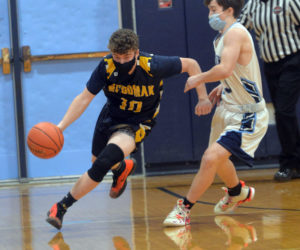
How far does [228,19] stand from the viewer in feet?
11.7

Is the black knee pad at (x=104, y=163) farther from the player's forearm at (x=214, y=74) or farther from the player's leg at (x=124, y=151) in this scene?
the player's forearm at (x=214, y=74)

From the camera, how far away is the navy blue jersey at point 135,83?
361cm

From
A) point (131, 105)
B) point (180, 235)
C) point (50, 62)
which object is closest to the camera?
point (180, 235)

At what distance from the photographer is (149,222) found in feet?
11.5

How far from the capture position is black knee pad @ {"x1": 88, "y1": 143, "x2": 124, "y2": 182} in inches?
132

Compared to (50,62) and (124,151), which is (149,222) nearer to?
(124,151)

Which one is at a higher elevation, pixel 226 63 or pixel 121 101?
pixel 226 63

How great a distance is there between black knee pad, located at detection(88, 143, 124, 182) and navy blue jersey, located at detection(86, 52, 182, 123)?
0.38 metres

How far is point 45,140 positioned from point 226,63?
110 centimetres

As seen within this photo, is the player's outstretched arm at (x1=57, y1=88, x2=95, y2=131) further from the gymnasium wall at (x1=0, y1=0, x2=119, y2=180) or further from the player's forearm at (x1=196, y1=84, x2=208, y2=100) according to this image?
the gymnasium wall at (x1=0, y1=0, x2=119, y2=180)

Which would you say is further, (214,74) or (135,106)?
(135,106)

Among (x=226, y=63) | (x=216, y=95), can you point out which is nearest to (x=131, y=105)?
(x=216, y=95)

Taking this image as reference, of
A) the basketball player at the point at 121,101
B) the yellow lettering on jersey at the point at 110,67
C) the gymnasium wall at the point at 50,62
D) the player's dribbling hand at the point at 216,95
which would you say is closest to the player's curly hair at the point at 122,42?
the basketball player at the point at 121,101

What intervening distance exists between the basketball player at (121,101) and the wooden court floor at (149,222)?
0.28m
